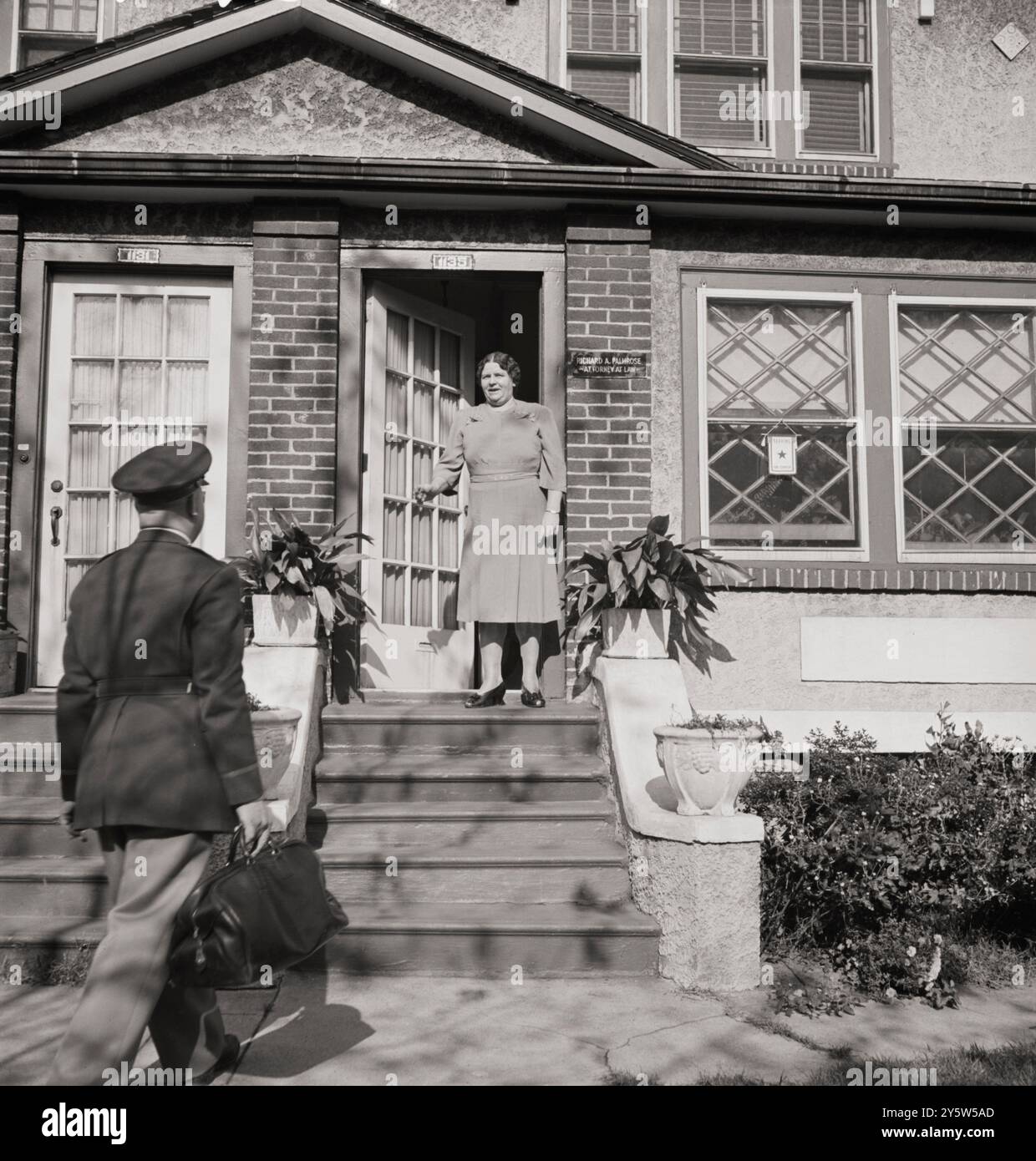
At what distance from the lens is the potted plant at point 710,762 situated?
4.70m

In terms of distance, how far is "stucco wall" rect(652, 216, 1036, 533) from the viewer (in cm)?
710

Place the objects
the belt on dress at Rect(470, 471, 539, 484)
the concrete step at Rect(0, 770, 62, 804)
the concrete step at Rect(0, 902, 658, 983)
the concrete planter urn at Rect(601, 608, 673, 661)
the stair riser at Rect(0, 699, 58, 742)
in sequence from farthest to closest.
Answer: the belt on dress at Rect(470, 471, 539, 484) → the concrete planter urn at Rect(601, 608, 673, 661) → the stair riser at Rect(0, 699, 58, 742) → the concrete step at Rect(0, 770, 62, 804) → the concrete step at Rect(0, 902, 658, 983)

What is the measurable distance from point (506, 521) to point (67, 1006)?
3.50 m

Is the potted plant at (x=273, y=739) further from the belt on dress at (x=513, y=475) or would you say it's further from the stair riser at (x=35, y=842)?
the belt on dress at (x=513, y=475)

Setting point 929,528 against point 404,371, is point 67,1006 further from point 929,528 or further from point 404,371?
point 929,528

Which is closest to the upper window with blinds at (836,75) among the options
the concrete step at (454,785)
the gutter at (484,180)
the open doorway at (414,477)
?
the gutter at (484,180)

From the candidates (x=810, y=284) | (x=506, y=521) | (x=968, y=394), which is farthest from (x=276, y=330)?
(x=968, y=394)

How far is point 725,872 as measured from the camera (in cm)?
463

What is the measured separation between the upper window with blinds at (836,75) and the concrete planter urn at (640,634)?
15.8ft

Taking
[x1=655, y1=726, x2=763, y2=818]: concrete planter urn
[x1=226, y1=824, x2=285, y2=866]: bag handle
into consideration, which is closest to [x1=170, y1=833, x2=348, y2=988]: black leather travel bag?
[x1=226, y1=824, x2=285, y2=866]: bag handle

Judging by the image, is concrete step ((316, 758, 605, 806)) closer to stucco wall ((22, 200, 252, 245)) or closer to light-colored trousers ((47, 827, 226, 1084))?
light-colored trousers ((47, 827, 226, 1084))

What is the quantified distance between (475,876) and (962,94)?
7476mm

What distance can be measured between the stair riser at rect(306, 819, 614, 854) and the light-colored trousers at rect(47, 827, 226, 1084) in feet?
7.03
